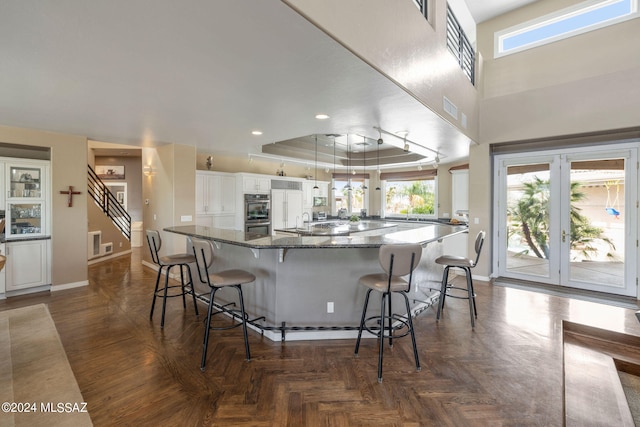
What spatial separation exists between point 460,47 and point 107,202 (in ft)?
28.4

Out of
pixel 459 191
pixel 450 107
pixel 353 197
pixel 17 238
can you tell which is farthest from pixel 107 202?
pixel 459 191

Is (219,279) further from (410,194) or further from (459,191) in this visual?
(410,194)

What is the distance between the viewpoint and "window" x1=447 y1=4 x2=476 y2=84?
4117 millimetres

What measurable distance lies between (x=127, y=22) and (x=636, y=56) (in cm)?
620

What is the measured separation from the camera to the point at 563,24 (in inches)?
184

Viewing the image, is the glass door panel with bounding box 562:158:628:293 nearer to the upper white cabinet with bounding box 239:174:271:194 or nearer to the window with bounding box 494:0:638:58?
the window with bounding box 494:0:638:58

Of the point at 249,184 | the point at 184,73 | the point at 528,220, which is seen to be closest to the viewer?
the point at 184,73

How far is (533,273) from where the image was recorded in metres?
5.21

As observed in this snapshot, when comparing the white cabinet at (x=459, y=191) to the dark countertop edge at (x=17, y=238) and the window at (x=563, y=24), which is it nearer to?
the window at (x=563, y=24)

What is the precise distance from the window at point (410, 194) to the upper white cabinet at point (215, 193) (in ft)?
15.3

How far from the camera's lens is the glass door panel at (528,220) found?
16.7 ft

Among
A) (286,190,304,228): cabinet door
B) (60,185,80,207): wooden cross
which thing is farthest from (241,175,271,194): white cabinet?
(60,185,80,207): wooden cross

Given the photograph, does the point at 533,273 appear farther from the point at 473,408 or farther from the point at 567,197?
the point at 473,408

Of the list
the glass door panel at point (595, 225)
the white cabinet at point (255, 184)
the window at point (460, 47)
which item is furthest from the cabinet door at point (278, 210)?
the glass door panel at point (595, 225)
